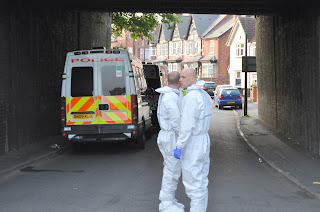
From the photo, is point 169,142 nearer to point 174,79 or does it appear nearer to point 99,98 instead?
point 174,79

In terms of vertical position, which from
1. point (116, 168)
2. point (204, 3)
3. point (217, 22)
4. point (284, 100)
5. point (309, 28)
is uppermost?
point (217, 22)

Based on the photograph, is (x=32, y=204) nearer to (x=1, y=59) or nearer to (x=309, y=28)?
(x=1, y=59)

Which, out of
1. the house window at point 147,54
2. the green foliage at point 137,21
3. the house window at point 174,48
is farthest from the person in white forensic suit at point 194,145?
the house window at point 147,54

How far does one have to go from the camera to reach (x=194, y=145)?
5516 mm

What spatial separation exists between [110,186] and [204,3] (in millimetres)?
7843

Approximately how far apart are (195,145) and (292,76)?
30.3ft

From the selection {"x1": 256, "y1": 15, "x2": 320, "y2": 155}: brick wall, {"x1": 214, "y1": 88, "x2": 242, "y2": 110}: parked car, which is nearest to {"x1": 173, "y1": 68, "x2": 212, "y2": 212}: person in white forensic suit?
{"x1": 256, "y1": 15, "x2": 320, "y2": 155}: brick wall

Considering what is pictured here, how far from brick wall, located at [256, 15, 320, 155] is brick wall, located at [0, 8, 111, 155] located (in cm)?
747

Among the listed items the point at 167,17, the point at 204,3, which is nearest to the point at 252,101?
the point at 167,17

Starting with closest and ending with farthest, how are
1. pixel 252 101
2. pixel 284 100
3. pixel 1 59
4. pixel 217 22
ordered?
pixel 1 59 < pixel 284 100 < pixel 252 101 < pixel 217 22

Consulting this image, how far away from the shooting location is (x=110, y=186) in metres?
7.91

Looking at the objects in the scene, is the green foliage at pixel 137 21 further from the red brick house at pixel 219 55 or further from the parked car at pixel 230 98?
the red brick house at pixel 219 55

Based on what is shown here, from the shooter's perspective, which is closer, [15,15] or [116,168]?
[116,168]

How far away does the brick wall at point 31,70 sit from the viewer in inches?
452
